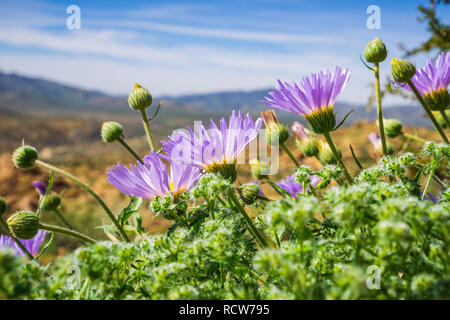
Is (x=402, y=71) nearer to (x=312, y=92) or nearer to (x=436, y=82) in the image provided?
(x=436, y=82)

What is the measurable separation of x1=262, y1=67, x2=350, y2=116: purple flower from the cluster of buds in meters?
0.42

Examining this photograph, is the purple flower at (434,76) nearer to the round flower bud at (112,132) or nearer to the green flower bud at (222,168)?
the green flower bud at (222,168)

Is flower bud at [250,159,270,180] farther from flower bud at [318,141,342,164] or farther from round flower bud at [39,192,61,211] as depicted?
round flower bud at [39,192,61,211]

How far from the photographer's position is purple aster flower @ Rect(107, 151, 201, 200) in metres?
1.25

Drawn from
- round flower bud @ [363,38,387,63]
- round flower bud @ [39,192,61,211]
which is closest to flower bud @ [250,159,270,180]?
round flower bud @ [363,38,387,63]

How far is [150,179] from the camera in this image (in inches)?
49.7

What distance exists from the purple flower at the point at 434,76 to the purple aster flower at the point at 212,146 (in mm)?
754

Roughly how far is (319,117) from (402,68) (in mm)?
377

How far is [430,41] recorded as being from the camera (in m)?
4.19

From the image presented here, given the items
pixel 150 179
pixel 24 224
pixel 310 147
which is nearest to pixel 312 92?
pixel 310 147

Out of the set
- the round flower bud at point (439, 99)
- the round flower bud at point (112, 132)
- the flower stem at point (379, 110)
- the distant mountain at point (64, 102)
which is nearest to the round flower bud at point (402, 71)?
the flower stem at point (379, 110)

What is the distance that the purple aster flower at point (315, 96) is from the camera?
136 centimetres
